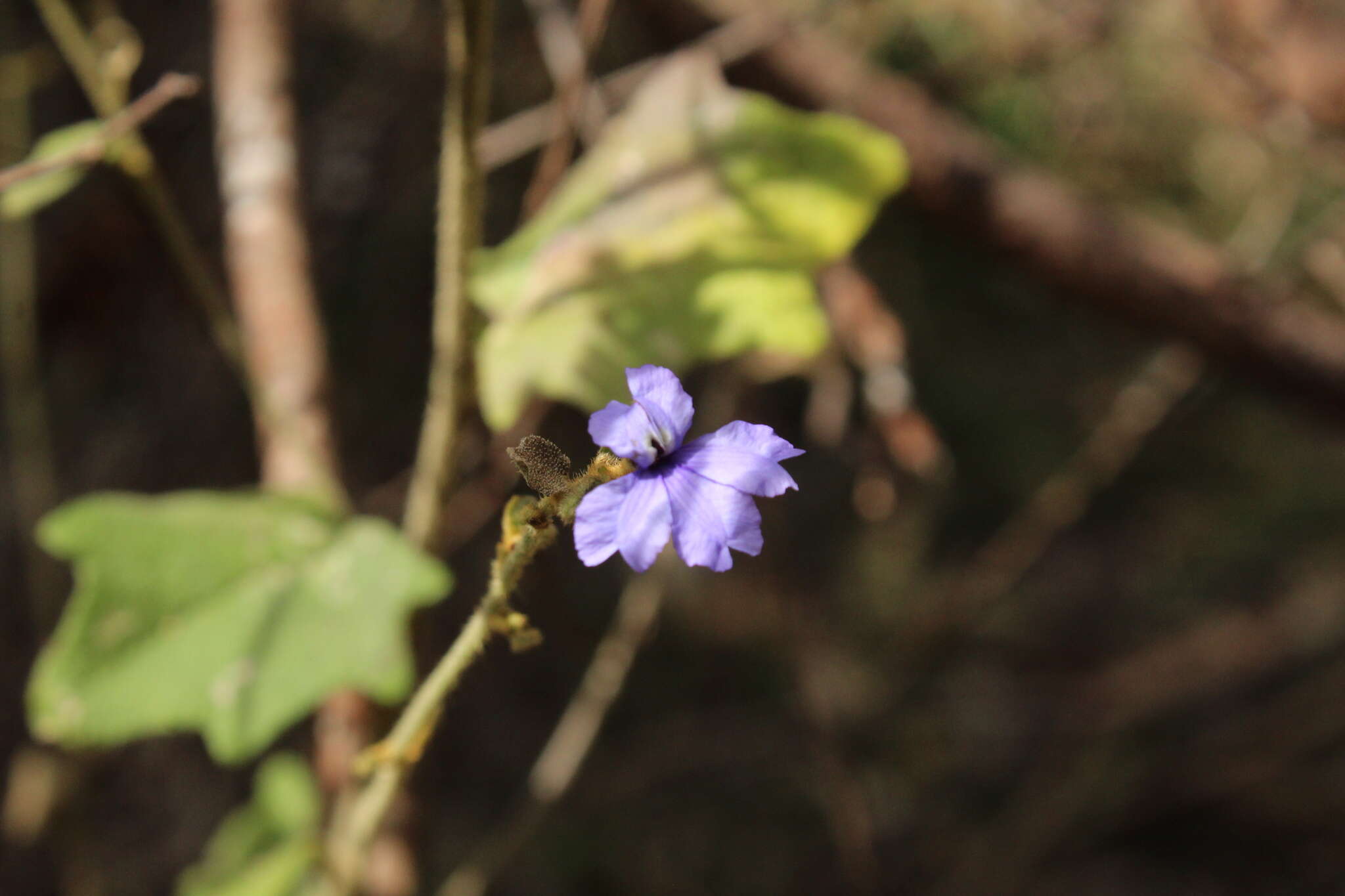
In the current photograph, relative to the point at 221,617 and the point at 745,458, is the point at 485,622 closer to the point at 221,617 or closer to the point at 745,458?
the point at 745,458

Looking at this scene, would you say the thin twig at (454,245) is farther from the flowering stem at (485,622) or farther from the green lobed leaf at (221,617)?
the flowering stem at (485,622)

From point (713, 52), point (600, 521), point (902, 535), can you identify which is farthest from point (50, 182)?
point (902, 535)

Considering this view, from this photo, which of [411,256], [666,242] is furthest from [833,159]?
[411,256]

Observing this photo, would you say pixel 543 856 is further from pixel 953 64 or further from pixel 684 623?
pixel 953 64

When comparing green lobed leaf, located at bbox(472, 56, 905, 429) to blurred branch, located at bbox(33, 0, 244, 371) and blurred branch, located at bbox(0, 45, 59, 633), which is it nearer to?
blurred branch, located at bbox(33, 0, 244, 371)

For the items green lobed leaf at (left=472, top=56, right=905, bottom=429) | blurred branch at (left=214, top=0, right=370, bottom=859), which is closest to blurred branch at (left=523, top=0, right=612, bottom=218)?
green lobed leaf at (left=472, top=56, right=905, bottom=429)
